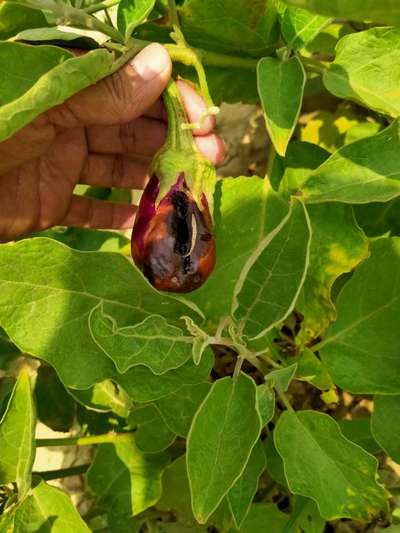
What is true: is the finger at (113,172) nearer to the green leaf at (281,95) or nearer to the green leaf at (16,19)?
the green leaf at (16,19)

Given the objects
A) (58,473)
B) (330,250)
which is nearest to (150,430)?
(58,473)

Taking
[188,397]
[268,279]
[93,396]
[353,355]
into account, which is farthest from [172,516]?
[268,279]

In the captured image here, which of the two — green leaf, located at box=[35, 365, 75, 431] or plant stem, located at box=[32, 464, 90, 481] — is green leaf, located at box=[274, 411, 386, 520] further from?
green leaf, located at box=[35, 365, 75, 431]

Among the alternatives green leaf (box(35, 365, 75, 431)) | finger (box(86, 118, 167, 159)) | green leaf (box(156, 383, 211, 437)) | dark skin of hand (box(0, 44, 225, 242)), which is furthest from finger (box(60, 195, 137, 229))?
green leaf (box(156, 383, 211, 437))

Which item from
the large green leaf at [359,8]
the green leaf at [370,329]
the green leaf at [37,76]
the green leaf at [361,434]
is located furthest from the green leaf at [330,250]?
the large green leaf at [359,8]

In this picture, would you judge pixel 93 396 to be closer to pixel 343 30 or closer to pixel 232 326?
pixel 232 326
